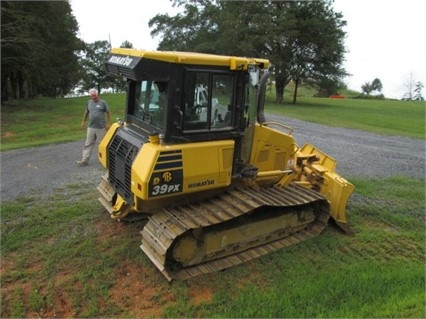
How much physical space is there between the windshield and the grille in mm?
446

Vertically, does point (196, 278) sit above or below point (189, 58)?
below

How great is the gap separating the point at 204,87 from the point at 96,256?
9.10ft

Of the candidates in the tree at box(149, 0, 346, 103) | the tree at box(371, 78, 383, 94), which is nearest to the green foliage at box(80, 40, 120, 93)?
the tree at box(149, 0, 346, 103)

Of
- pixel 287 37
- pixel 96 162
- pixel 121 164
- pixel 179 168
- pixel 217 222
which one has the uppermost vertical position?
pixel 287 37

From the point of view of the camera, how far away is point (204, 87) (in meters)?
5.47

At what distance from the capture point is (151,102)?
19.4 feet


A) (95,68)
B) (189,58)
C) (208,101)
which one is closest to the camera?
(189,58)

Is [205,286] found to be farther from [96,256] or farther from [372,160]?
[372,160]

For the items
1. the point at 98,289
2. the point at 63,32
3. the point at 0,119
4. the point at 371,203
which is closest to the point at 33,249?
the point at 98,289

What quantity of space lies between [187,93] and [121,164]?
156 centimetres

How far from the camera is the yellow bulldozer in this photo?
5.28 m

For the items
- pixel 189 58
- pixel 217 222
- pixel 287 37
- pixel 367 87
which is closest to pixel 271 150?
pixel 217 222

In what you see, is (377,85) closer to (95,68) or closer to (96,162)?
(95,68)

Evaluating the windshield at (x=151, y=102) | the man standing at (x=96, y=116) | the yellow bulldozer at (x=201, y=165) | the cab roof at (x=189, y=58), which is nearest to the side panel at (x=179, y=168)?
the yellow bulldozer at (x=201, y=165)
